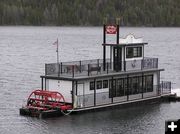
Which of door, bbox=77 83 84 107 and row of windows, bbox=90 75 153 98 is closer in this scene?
door, bbox=77 83 84 107

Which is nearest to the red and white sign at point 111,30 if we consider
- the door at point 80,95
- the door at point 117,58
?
the door at point 117,58

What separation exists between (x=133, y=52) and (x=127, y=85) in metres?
3.01

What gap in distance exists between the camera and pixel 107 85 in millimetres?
53281

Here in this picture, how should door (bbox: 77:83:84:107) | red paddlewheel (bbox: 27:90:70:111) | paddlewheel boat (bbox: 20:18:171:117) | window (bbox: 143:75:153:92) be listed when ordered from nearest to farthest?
1. red paddlewheel (bbox: 27:90:70:111)
2. door (bbox: 77:83:84:107)
3. paddlewheel boat (bbox: 20:18:171:117)
4. window (bbox: 143:75:153:92)

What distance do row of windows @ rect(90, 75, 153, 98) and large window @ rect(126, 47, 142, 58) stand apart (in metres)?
1.96

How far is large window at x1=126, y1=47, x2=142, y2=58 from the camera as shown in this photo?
55469mm

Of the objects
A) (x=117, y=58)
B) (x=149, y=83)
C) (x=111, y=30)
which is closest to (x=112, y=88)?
(x=117, y=58)

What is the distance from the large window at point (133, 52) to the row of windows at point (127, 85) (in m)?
1.96

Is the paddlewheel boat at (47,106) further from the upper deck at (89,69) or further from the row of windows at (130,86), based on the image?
the row of windows at (130,86)

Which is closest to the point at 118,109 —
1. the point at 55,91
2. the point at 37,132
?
the point at 55,91

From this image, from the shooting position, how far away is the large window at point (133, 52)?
55.5 m

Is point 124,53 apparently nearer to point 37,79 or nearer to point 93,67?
point 93,67

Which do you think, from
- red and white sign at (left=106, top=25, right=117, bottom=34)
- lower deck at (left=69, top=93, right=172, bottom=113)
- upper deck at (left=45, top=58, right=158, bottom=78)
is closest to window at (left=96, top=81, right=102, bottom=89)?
upper deck at (left=45, top=58, right=158, bottom=78)

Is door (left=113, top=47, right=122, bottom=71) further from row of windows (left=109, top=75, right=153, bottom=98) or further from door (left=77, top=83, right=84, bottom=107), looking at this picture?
door (left=77, top=83, right=84, bottom=107)
